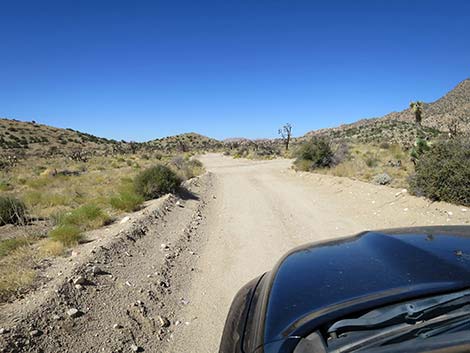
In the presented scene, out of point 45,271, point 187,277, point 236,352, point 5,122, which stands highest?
point 5,122

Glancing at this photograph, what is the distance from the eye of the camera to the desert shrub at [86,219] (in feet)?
26.3

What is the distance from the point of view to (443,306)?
5.78ft

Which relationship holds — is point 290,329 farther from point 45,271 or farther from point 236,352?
point 45,271

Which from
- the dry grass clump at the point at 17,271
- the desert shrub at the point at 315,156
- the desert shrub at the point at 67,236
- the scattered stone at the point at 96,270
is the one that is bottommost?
the scattered stone at the point at 96,270

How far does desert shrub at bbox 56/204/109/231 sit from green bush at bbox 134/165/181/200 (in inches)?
133

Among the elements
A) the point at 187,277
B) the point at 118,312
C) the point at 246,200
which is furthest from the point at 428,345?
the point at 246,200

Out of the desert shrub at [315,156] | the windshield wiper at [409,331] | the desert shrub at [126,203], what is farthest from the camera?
the desert shrub at [315,156]

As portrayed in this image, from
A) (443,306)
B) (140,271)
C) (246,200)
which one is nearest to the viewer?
Result: (443,306)

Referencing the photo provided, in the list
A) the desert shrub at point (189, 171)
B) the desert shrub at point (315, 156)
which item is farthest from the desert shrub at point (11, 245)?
the desert shrub at point (315, 156)

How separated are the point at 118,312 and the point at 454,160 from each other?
9607 mm

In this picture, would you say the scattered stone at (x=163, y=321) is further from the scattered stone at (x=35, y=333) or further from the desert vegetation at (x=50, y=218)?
the desert vegetation at (x=50, y=218)

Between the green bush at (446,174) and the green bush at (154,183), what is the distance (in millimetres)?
8770

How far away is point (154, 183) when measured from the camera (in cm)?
1204

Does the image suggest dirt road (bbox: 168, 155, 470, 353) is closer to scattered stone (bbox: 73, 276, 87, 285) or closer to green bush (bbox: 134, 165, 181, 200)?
scattered stone (bbox: 73, 276, 87, 285)
